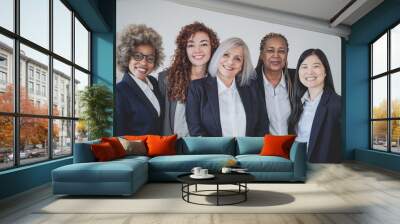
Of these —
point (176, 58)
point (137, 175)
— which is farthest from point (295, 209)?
point (176, 58)

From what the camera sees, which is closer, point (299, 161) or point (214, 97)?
point (299, 161)

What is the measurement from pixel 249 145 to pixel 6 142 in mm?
3959

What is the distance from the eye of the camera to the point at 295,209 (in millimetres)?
4219

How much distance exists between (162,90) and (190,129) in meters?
1.13

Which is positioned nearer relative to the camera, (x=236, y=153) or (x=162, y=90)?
(x=236, y=153)

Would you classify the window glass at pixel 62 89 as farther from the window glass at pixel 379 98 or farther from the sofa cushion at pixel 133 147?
the window glass at pixel 379 98

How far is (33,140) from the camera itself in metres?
5.71

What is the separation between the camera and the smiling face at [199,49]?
893 cm

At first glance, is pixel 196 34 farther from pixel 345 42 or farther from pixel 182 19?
pixel 345 42

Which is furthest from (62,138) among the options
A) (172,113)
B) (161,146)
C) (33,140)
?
(172,113)

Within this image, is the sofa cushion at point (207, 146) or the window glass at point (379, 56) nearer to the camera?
the sofa cushion at point (207, 146)

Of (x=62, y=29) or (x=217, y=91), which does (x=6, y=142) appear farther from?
(x=217, y=91)

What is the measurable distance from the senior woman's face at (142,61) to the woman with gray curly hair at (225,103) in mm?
1095

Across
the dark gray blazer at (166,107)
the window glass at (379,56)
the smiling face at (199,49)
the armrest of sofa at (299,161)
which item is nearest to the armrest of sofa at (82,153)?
the armrest of sofa at (299,161)
